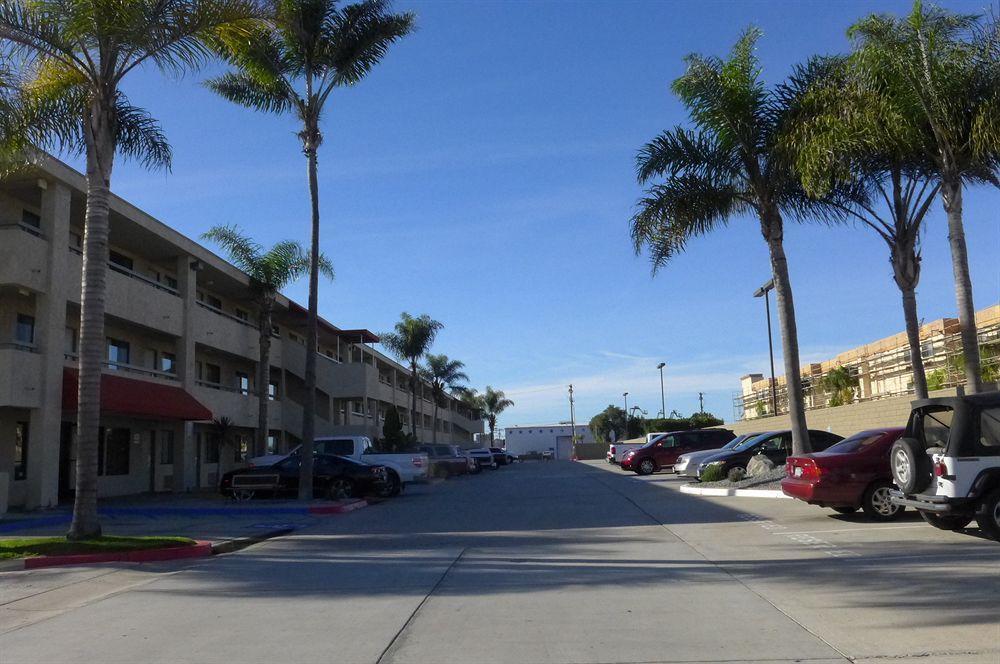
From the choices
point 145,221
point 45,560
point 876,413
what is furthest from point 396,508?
point 876,413

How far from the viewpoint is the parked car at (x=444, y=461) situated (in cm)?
3878

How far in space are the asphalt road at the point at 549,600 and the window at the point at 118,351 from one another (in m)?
15.3

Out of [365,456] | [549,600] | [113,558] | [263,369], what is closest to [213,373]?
[263,369]

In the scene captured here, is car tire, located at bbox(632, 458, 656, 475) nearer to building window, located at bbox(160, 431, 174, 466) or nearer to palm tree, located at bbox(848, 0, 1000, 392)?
building window, located at bbox(160, 431, 174, 466)

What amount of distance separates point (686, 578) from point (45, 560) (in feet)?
28.7

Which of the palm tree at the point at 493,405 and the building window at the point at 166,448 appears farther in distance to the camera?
the palm tree at the point at 493,405

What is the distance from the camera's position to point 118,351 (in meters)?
28.3

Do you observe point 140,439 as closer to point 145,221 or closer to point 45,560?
point 145,221

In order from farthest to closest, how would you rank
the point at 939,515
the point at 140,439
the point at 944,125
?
the point at 140,439 → the point at 944,125 → the point at 939,515

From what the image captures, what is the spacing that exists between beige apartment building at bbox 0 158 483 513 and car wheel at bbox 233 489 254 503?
3493 mm

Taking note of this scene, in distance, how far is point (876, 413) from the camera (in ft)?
84.3

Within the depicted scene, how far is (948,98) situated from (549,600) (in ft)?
43.0

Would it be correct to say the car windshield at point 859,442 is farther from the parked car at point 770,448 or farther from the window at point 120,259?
the window at point 120,259

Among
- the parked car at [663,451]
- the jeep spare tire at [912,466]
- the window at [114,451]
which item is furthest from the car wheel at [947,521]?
the parked car at [663,451]
